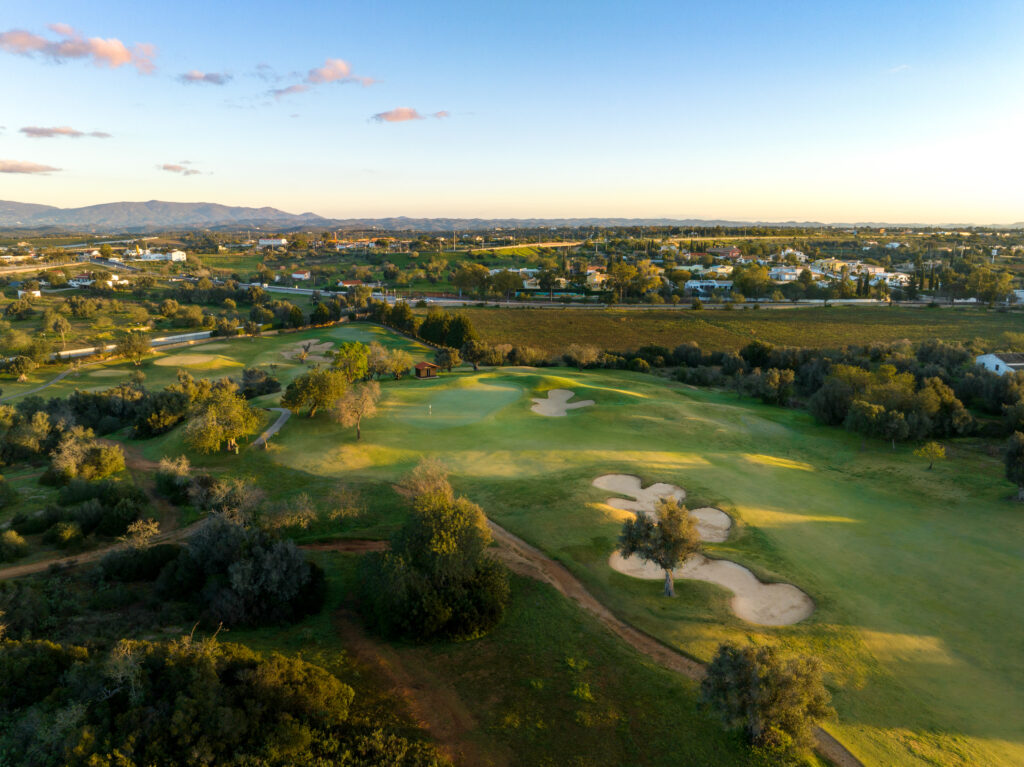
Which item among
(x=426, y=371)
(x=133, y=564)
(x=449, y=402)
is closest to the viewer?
(x=133, y=564)

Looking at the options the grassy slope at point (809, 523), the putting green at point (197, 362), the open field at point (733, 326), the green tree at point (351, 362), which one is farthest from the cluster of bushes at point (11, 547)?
the open field at point (733, 326)

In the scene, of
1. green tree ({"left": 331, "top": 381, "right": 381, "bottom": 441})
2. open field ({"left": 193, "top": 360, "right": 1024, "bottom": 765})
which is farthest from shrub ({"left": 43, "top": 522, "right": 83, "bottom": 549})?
green tree ({"left": 331, "top": 381, "right": 381, "bottom": 441})

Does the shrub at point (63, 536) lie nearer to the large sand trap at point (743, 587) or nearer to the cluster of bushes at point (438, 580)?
the cluster of bushes at point (438, 580)

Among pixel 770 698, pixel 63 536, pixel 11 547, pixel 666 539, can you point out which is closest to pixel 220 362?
pixel 63 536

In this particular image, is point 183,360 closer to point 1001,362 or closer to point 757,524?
point 757,524

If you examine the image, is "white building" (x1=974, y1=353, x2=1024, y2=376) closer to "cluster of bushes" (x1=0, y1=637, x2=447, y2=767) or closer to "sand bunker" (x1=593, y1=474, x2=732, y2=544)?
"sand bunker" (x1=593, y1=474, x2=732, y2=544)

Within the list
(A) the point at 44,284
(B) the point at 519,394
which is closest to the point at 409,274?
(A) the point at 44,284
